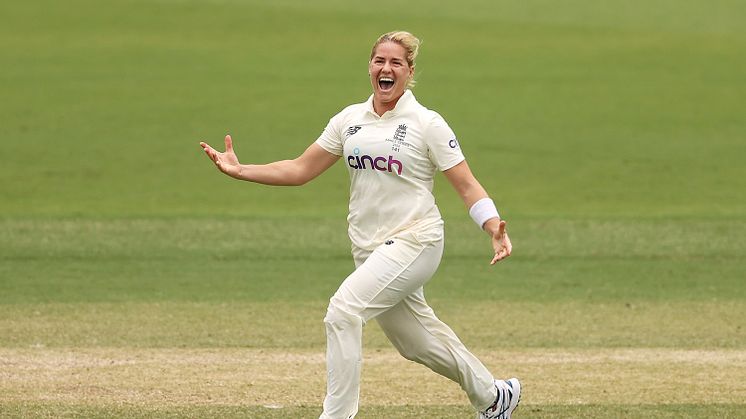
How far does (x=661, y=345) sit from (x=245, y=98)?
828 inches

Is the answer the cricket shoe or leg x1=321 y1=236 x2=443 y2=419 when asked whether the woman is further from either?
the cricket shoe

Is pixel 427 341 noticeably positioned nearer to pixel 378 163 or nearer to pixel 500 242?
pixel 500 242

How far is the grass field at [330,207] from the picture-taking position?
1178cm

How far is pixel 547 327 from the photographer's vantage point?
47.8 feet

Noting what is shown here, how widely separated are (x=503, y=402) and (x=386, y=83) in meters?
2.27

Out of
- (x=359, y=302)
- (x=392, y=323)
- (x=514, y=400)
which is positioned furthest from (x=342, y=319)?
(x=514, y=400)

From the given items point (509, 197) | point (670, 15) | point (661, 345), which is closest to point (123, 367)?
point (661, 345)

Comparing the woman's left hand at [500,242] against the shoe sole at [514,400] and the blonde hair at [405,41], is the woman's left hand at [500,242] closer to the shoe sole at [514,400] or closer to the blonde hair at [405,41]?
the blonde hair at [405,41]

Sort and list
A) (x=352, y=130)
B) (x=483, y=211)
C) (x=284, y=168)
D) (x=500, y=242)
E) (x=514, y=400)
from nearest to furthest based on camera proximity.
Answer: (x=500, y=242) < (x=483, y=211) < (x=352, y=130) < (x=284, y=168) < (x=514, y=400)

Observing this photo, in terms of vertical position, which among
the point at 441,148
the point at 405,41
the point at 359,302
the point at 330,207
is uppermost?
the point at 405,41

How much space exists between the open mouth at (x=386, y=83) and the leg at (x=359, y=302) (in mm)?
949

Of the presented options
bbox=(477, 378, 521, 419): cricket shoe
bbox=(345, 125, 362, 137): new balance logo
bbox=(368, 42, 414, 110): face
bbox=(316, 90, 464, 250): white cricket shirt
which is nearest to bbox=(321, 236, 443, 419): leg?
bbox=(316, 90, 464, 250): white cricket shirt

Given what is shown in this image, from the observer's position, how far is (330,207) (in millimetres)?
25516

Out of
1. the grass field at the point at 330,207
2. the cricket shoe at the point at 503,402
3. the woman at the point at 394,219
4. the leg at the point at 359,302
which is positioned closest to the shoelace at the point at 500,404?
the cricket shoe at the point at 503,402
